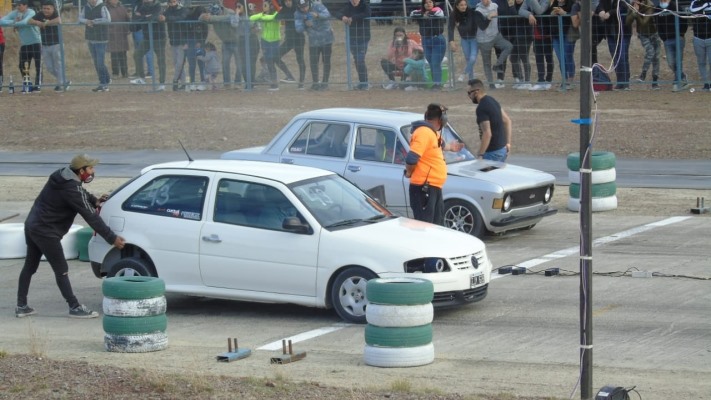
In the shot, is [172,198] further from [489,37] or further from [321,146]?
[489,37]

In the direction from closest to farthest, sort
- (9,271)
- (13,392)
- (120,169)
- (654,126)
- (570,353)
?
1. (13,392)
2. (570,353)
3. (9,271)
4. (120,169)
5. (654,126)

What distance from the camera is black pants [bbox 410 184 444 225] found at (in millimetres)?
14062

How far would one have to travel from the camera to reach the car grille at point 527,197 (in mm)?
15477

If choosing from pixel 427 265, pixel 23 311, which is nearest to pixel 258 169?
pixel 427 265

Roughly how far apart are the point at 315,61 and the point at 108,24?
19.2 ft

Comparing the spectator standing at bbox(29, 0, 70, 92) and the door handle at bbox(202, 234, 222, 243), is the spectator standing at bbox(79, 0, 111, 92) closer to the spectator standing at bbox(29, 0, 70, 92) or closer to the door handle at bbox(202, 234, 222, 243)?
the spectator standing at bbox(29, 0, 70, 92)

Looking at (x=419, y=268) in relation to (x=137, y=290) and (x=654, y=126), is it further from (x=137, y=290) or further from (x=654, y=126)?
(x=654, y=126)

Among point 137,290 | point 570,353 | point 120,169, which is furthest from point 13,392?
point 120,169

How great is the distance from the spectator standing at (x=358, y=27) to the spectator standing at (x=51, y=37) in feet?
26.8

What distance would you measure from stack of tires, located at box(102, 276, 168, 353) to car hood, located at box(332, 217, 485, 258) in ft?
6.30

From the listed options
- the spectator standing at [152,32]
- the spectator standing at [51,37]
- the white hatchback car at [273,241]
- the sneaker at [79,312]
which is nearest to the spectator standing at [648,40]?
the spectator standing at [152,32]

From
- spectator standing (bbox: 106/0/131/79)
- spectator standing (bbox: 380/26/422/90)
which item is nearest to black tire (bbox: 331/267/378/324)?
spectator standing (bbox: 380/26/422/90)

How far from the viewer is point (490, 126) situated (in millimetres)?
16656

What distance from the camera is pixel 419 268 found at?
A: 1120cm
